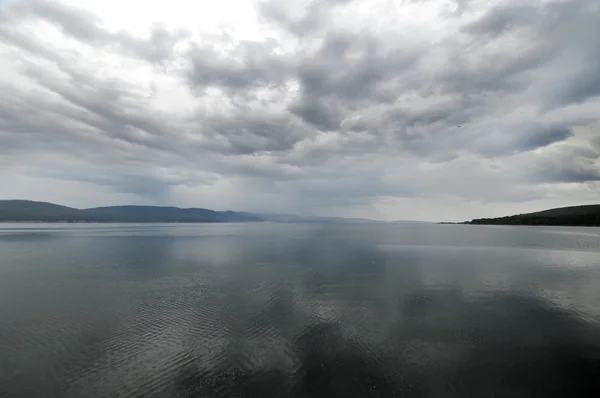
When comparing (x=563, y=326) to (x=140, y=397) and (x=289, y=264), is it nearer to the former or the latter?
(x=140, y=397)

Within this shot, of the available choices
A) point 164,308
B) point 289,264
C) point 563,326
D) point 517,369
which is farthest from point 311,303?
point 289,264

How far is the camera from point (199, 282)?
44719 millimetres

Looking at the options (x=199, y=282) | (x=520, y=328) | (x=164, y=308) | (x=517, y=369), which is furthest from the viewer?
(x=199, y=282)

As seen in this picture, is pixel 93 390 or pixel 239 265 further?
pixel 239 265

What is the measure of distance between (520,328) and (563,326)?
14.7ft

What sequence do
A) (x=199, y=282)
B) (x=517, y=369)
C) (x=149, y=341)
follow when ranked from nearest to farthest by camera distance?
(x=517, y=369)
(x=149, y=341)
(x=199, y=282)

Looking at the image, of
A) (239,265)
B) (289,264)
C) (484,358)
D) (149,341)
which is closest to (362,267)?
(289,264)

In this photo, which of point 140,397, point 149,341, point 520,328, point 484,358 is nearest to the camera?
point 140,397

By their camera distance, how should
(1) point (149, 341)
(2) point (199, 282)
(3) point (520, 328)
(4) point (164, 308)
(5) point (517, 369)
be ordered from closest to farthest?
(5) point (517, 369), (1) point (149, 341), (3) point (520, 328), (4) point (164, 308), (2) point (199, 282)

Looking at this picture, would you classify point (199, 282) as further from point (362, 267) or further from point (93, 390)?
point (362, 267)

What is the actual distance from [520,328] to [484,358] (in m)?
8.96

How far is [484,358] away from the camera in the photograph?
21266 millimetres

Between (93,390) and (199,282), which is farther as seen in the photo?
(199,282)

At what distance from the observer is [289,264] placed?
62406mm
